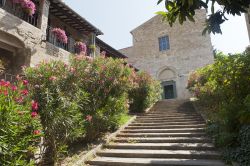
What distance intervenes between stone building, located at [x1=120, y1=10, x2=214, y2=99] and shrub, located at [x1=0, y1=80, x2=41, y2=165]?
19238 millimetres

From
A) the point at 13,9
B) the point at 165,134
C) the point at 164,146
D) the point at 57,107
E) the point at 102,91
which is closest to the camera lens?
the point at 57,107

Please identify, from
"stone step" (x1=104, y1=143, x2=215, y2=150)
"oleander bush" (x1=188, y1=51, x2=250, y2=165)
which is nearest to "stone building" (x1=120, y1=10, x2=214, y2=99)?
"oleander bush" (x1=188, y1=51, x2=250, y2=165)

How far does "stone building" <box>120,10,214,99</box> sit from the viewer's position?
74.1 feet

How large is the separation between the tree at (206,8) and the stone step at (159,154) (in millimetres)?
3946

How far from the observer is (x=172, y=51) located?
78.3ft

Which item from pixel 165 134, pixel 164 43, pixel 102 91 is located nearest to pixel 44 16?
pixel 102 91

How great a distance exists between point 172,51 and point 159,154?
19003 millimetres

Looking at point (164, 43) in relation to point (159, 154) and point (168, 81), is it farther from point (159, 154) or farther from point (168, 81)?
point (159, 154)

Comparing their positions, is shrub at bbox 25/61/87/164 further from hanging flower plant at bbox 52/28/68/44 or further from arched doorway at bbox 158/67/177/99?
arched doorway at bbox 158/67/177/99

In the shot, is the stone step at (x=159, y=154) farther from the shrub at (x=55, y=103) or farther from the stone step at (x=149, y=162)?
the shrub at (x=55, y=103)

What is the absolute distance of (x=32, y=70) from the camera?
19.4ft

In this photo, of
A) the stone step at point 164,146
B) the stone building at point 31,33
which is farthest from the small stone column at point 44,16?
the stone step at point 164,146

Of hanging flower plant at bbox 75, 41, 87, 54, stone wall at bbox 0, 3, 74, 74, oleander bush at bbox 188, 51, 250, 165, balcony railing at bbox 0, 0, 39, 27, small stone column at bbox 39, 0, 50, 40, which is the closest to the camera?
oleander bush at bbox 188, 51, 250, 165

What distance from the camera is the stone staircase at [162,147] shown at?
5809mm
